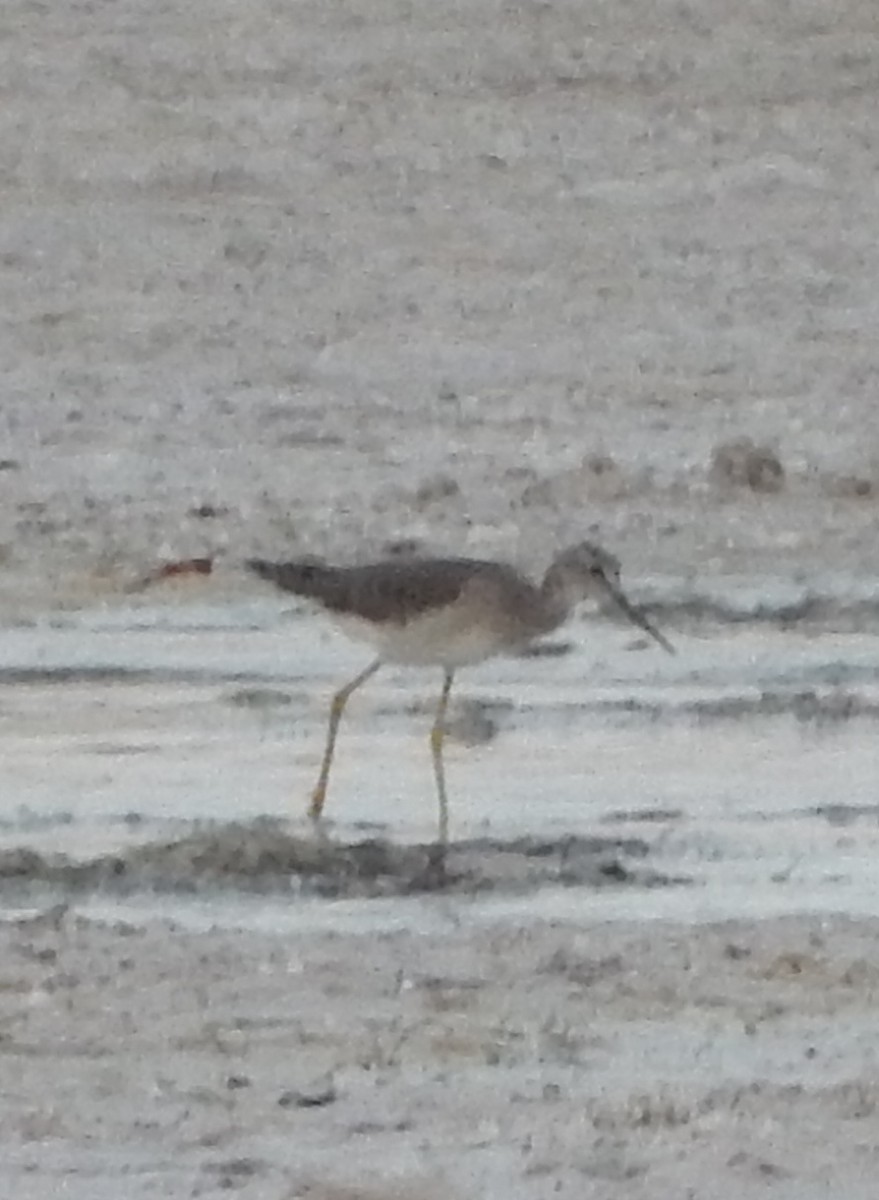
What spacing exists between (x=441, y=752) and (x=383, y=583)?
0.33 feet

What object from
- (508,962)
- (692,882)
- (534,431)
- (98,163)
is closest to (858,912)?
(692,882)

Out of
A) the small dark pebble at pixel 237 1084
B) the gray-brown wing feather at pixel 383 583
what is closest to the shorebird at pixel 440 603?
the gray-brown wing feather at pixel 383 583

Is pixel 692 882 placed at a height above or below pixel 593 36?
below

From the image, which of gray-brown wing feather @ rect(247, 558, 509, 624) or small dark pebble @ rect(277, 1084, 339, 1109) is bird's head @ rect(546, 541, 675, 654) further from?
small dark pebble @ rect(277, 1084, 339, 1109)

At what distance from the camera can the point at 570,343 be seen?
80cm

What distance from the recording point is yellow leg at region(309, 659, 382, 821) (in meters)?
0.81

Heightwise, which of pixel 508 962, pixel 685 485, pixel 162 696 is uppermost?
pixel 685 485

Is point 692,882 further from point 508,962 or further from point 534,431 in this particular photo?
point 534,431

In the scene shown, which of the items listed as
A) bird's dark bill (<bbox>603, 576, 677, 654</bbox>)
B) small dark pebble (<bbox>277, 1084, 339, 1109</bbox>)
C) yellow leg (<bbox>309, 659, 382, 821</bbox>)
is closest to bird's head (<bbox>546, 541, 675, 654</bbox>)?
bird's dark bill (<bbox>603, 576, 677, 654</bbox>)

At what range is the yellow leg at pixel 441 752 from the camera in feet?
2.68

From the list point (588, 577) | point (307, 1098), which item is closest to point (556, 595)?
point (588, 577)

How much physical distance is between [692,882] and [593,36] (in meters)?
0.46

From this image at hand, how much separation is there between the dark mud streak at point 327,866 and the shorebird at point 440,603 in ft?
0.07

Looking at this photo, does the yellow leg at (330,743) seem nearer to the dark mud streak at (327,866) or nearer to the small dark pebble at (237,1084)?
the dark mud streak at (327,866)
